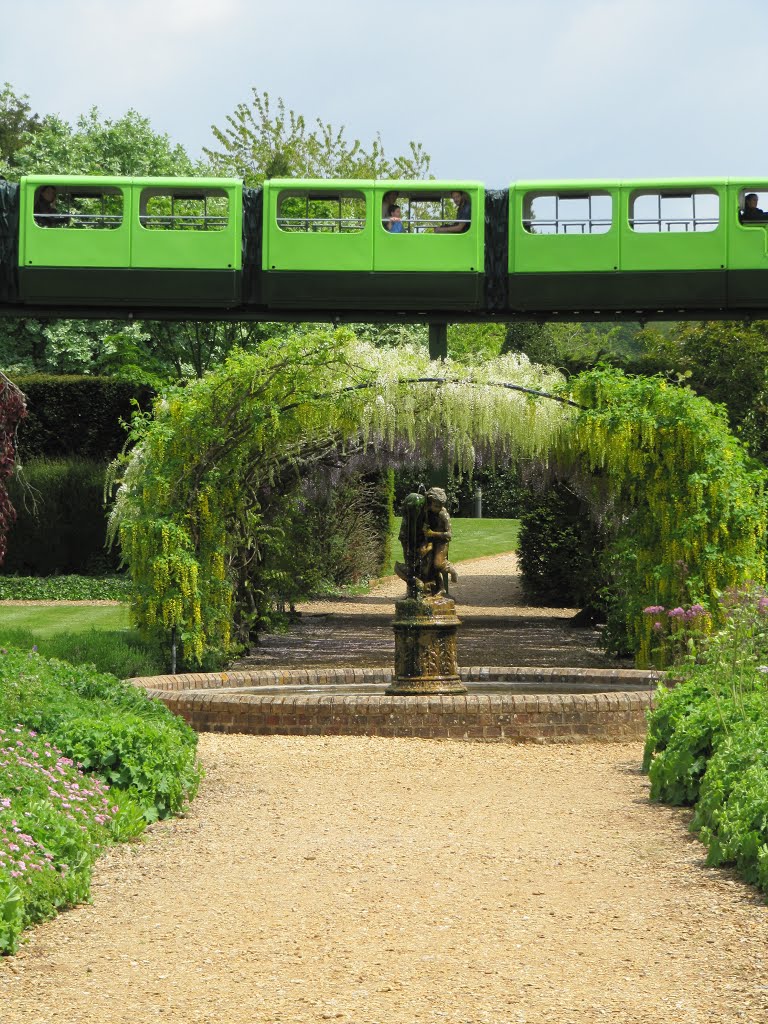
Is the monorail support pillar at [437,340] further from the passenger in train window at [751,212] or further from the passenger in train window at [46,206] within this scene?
the passenger in train window at [46,206]

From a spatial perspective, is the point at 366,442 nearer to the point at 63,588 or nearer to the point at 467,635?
the point at 467,635

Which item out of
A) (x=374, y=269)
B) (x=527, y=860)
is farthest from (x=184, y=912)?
(x=374, y=269)

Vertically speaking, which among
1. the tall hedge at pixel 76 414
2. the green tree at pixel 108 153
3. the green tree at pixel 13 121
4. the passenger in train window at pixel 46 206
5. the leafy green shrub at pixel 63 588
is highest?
the green tree at pixel 13 121

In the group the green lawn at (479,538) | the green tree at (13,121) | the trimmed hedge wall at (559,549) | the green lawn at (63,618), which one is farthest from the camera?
the green tree at (13,121)

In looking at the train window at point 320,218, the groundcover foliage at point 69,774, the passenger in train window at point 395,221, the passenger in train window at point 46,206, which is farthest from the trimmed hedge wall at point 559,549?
the groundcover foliage at point 69,774

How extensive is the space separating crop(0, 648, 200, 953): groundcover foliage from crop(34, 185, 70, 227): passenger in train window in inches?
438

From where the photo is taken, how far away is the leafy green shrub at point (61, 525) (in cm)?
2305

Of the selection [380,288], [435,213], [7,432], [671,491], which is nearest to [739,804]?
[671,491]

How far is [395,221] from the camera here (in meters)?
17.3

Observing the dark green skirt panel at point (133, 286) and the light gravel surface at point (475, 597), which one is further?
the light gravel surface at point (475, 597)

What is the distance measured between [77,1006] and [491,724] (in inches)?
211

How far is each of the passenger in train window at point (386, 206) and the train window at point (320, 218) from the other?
246 millimetres

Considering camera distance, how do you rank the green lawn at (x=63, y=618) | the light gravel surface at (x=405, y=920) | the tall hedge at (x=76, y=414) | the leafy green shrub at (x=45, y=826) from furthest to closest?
the tall hedge at (x=76, y=414) < the green lawn at (x=63, y=618) < the leafy green shrub at (x=45, y=826) < the light gravel surface at (x=405, y=920)

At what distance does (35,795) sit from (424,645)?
469 cm
